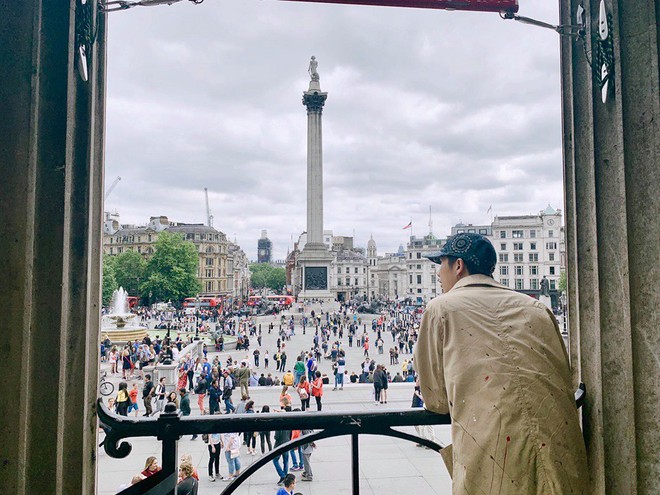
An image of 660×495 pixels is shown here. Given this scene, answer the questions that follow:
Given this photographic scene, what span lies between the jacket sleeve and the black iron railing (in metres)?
0.09

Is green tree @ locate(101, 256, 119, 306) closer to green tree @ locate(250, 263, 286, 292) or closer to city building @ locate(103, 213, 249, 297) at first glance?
city building @ locate(103, 213, 249, 297)

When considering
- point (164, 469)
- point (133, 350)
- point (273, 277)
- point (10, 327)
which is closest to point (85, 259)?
point (10, 327)

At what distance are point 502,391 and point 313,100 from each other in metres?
58.9

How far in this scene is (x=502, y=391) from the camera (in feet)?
6.21

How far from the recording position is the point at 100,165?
8.48 feet

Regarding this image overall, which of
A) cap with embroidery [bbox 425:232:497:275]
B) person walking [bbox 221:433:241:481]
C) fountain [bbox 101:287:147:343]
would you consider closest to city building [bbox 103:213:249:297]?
fountain [bbox 101:287:147:343]

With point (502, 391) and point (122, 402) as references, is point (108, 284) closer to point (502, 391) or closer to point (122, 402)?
point (122, 402)

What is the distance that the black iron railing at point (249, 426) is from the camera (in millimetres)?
2193

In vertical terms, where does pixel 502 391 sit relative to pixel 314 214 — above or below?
below

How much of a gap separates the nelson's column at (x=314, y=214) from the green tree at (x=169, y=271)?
67.6 ft

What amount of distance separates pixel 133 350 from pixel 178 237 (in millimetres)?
45700

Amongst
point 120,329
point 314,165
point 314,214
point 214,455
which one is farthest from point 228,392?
point 314,165

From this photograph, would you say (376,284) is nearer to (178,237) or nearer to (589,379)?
(178,237)

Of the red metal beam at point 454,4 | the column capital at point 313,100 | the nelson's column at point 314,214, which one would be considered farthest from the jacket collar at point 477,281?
the column capital at point 313,100
